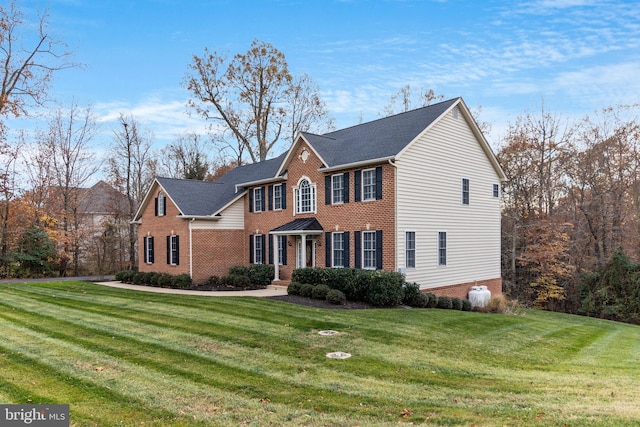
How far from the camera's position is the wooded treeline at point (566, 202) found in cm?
2583

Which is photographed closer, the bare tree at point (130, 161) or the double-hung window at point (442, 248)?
the double-hung window at point (442, 248)

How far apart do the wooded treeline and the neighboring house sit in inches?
260

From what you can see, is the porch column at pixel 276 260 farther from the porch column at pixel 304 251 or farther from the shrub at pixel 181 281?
the shrub at pixel 181 281

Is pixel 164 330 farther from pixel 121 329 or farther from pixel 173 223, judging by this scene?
pixel 173 223

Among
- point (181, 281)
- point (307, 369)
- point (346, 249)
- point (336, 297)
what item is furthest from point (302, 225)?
point (307, 369)

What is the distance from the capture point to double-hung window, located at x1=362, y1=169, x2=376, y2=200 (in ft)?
54.9

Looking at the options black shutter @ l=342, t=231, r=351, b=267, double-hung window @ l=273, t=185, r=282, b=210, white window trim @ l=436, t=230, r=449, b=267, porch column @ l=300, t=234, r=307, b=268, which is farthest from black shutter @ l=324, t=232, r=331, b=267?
white window trim @ l=436, t=230, r=449, b=267

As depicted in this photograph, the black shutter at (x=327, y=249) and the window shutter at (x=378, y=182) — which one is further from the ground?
the window shutter at (x=378, y=182)

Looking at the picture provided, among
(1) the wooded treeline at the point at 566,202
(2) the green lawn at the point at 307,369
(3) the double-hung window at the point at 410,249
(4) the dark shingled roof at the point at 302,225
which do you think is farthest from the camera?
(1) the wooded treeline at the point at 566,202

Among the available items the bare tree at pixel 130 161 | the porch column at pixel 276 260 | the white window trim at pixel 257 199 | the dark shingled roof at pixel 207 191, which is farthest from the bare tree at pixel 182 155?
the porch column at pixel 276 260

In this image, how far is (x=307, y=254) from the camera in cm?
1983

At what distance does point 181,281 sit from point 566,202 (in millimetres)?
24499

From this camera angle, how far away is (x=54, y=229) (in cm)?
2997

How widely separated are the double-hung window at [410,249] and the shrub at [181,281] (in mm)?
11038
